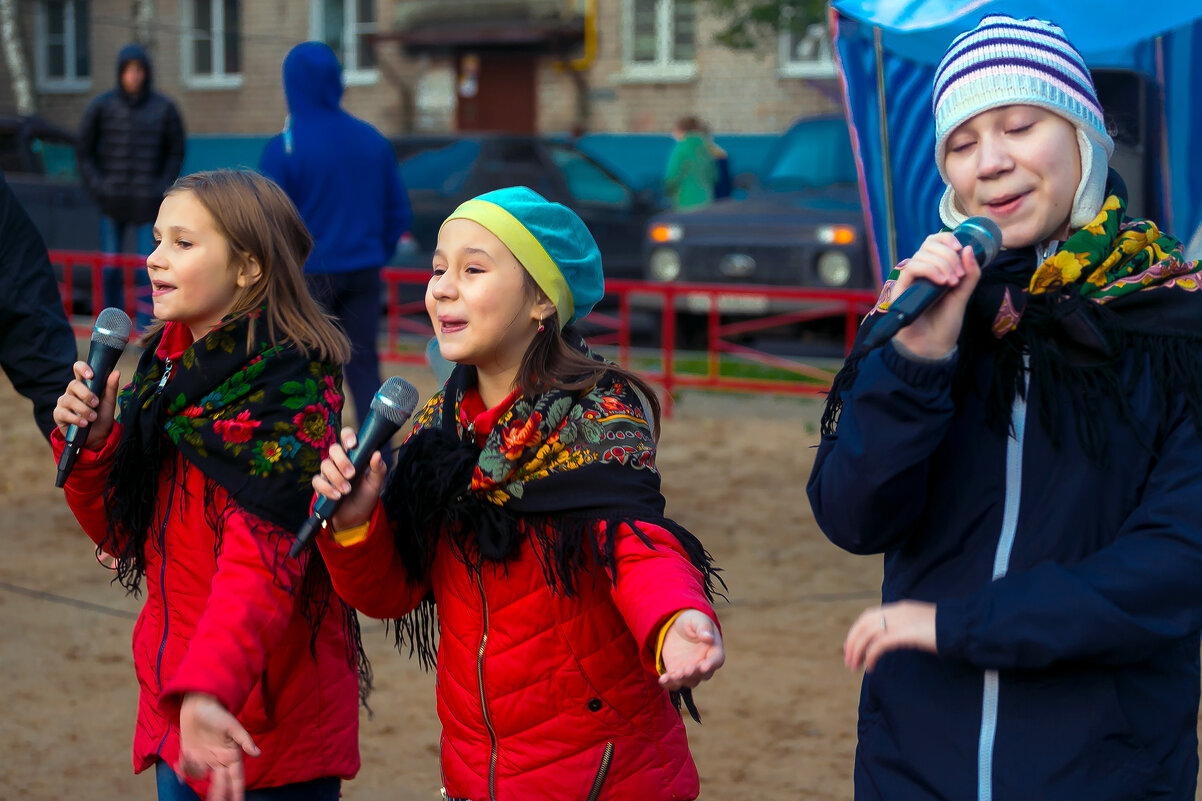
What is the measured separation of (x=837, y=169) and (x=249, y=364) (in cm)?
990

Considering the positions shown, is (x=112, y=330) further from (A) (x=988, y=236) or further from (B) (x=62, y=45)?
(B) (x=62, y=45)

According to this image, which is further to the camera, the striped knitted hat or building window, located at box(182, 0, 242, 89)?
building window, located at box(182, 0, 242, 89)

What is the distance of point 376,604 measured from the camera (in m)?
2.47

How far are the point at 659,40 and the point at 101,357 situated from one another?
21.3 metres

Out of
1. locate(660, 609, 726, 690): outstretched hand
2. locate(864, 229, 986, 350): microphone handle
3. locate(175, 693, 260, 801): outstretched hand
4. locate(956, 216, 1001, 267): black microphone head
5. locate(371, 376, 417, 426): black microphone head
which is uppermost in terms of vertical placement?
locate(956, 216, 1001, 267): black microphone head

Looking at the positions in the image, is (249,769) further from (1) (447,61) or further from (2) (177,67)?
(2) (177,67)

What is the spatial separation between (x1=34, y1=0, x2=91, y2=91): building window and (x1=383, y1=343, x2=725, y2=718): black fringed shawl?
2782 cm

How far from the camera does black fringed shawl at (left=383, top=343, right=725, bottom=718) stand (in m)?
2.35

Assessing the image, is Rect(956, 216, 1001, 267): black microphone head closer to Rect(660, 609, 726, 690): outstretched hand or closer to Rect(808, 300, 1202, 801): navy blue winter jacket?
Rect(808, 300, 1202, 801): navy blue winter jacket

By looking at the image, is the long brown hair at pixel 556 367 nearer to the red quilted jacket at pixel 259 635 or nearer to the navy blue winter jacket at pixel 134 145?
the red quilted jacket at pixel 259 635

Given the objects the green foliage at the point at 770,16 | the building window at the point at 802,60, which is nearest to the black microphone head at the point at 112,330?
the green foliage at the point at 770,16

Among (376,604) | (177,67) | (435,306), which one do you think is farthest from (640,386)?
(177,67)

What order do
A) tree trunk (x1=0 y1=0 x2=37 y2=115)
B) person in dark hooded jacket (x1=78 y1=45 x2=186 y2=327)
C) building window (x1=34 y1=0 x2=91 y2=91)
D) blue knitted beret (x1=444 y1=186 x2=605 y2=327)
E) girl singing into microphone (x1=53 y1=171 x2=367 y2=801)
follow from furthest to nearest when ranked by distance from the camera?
building window (x1=34 y1=0 x2=91 y2=91) → tree trunk (x1=0 y1=0 x2=37 y2=115) → person in dark hooded jacket (x1=78 y1=45 x2=186 y2=327) → girl singing into microphone (x1=53 y1=171 x2=367 y2=801) → blue knitted beret (x1=444 y1=186 x2=605 y2=327)

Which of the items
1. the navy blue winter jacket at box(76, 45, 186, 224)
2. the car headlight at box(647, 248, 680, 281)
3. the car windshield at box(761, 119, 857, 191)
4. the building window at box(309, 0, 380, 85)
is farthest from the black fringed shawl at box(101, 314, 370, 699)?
the building window at box(309, 0, 380, 85)
